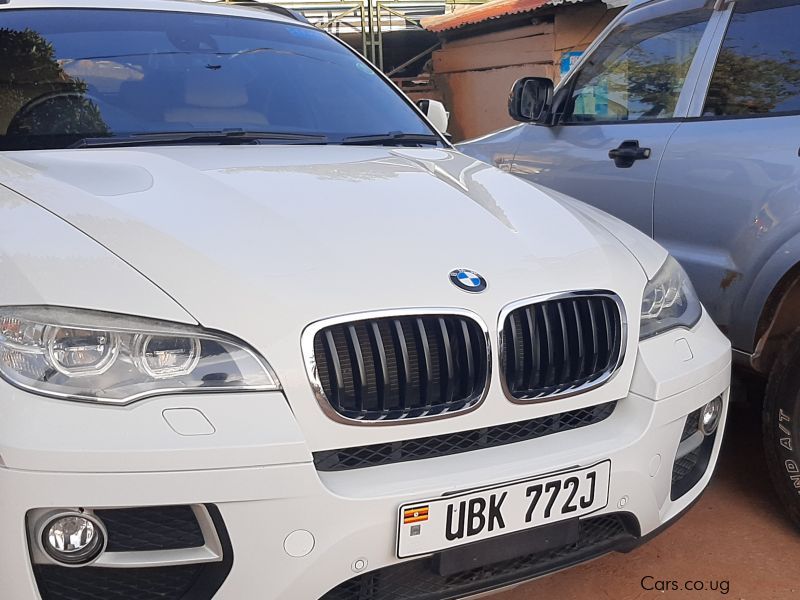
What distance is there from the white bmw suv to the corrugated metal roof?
26.1 feet

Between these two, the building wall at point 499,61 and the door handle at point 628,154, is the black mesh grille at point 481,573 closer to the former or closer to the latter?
the door handle at point 628,154

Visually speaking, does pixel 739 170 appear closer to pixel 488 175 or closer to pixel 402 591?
pixel 488 175

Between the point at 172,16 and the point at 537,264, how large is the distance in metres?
1.92

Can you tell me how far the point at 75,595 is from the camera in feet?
5.48

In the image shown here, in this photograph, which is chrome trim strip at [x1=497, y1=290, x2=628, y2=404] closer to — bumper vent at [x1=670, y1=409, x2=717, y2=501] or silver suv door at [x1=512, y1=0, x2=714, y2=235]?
bumper vent at [x1=670, y1=409, x2=717, y2=501]

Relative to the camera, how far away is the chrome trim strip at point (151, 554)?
5.30 feet

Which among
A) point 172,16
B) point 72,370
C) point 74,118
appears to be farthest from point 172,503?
point 172,16

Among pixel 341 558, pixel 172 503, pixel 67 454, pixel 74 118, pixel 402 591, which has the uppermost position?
pixel 74 118

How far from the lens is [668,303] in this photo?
7.73 ft

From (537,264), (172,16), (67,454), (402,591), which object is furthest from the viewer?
(172,16)

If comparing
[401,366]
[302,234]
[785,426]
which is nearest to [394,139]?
[302,234]

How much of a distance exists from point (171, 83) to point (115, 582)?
71.8 inches

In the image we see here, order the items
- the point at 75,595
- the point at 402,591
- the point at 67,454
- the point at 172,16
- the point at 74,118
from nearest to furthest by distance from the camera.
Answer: the point at 67,454, the point at 75,595, the point at 402,591, the point at 74,118, the point at 172,16

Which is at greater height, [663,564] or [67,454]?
[67,454]
